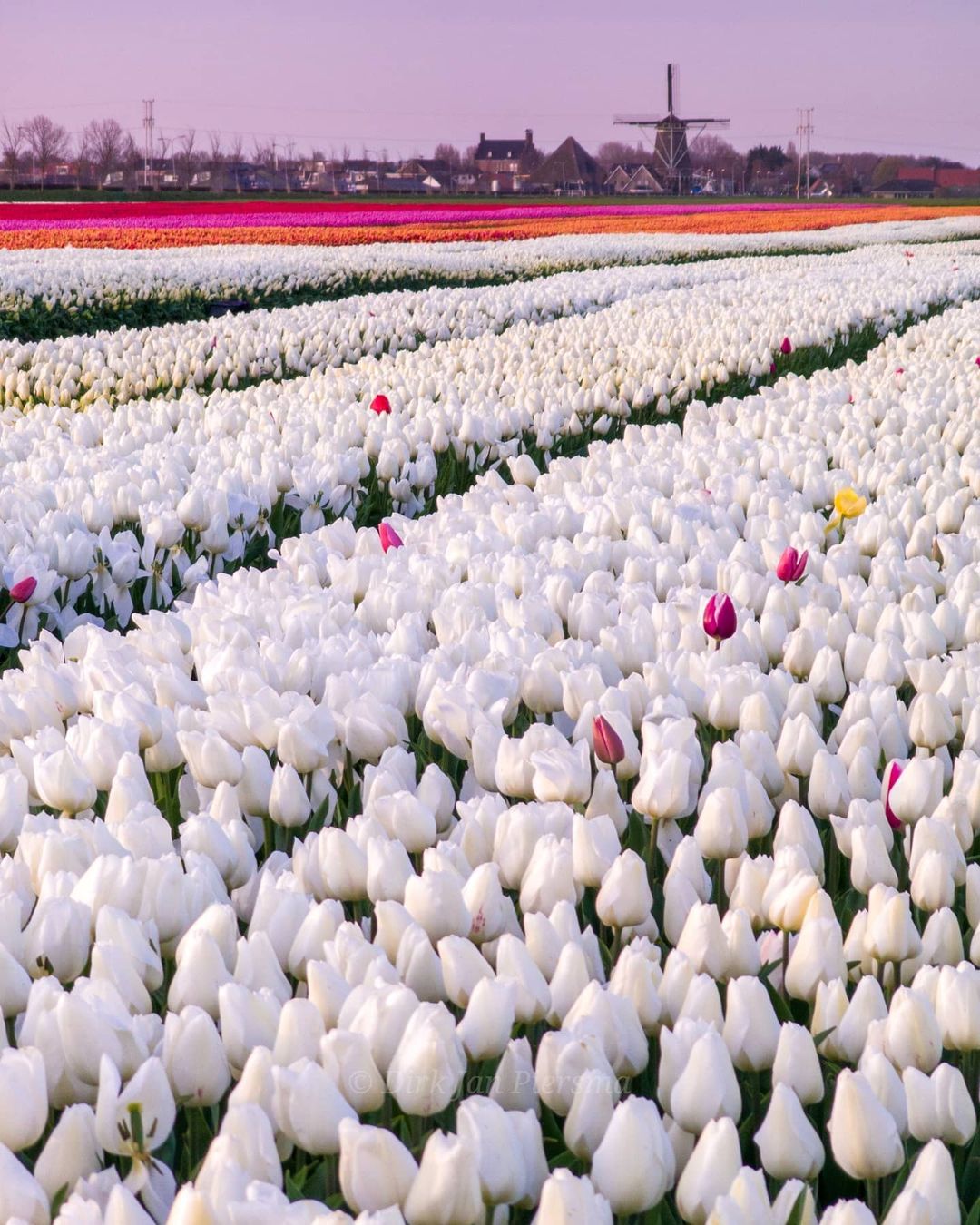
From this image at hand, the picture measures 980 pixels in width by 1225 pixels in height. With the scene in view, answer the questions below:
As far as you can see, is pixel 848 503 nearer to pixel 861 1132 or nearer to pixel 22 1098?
pixel 861 1132

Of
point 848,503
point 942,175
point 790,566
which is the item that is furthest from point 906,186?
point 790,566

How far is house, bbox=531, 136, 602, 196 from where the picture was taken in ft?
428

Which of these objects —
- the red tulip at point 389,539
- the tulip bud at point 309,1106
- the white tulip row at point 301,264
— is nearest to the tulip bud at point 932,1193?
the tulip bud at point 309,1106

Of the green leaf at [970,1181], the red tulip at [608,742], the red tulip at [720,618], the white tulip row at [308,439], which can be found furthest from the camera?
the white tulip row at [308,439]

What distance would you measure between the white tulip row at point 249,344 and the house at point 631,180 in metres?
103

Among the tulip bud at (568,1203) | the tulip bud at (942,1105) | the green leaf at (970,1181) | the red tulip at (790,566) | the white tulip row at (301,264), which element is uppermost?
the white tulip row at (301,264)

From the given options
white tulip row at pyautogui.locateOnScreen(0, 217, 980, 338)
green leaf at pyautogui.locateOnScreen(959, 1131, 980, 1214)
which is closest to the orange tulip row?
white tulip row at pyautogui.locateOnScreen(0, 217, 980, 338)

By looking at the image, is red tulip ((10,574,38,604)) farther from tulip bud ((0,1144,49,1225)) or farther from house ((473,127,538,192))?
house ((473,127,538,192))

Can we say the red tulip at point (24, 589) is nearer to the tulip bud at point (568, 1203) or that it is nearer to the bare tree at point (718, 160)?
the tulip bud at point (568, 1203)

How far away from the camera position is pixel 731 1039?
176 centimetres

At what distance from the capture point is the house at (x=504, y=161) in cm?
14838

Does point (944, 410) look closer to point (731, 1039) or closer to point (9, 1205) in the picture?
point (731, 1039)

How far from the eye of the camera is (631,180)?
125062mm

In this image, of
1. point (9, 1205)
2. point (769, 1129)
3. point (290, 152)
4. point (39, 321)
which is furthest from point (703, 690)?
point (290, 152)
